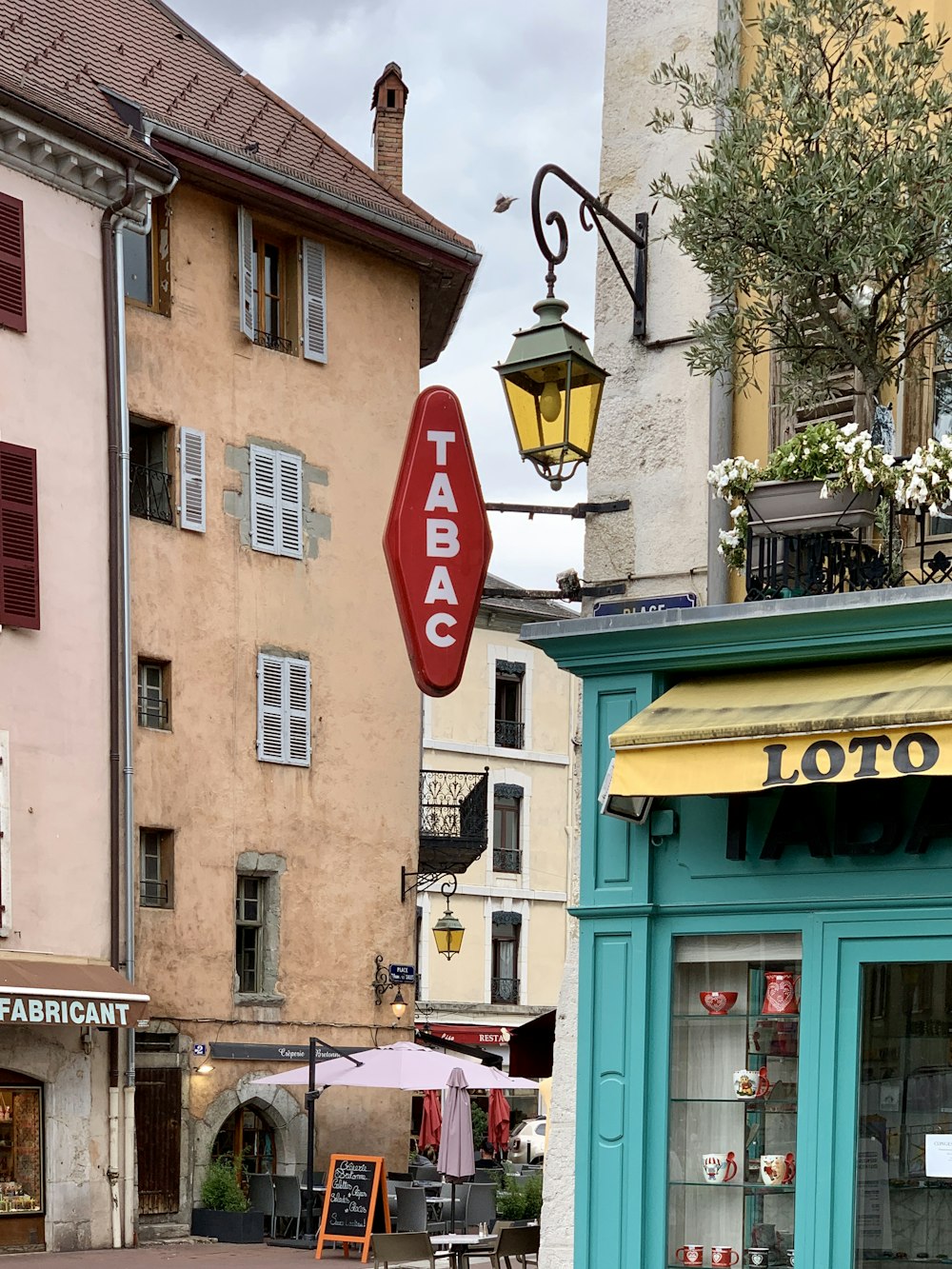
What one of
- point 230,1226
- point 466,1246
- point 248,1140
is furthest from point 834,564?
point 248,1140

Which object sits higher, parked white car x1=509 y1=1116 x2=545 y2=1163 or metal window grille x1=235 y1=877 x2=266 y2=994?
metal window grille x1=235 y1=877 x2=266 y2=994

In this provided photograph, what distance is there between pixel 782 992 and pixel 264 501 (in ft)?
60.5

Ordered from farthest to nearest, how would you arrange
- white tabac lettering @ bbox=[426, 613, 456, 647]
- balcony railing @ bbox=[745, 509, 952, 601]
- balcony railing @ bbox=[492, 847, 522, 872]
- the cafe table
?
1. balcony railing @ bbox=[492, 847, 522, 872]
2. the cafe table
3. white tabac lettering @ bbox=[426, 613, 456, 647]
4. balcony railing @ bbox=[745, 509, 952, 601]

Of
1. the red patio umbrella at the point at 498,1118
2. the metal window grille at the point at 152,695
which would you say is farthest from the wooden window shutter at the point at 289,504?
the red patio umbrella at the point at 498,1118

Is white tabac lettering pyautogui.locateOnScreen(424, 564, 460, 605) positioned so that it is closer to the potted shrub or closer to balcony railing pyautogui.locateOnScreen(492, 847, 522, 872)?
the potted shrub

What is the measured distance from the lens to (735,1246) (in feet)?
29.5

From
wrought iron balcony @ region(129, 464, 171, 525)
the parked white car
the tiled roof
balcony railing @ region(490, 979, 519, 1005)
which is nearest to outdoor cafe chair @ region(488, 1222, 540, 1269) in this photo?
wrought iron balcony @ region(129, 464, 171, 525)

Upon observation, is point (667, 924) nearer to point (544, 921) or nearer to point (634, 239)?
→ point (634, 239)

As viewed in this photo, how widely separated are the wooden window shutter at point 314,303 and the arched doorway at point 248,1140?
9856 millimetres

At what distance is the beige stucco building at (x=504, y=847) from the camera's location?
46.0 meters

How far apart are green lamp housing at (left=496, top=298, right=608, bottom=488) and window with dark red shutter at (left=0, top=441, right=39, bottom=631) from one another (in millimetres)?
13522

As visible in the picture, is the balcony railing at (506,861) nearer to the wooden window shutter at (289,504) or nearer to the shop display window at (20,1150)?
the wooden window shutter at (289,504)

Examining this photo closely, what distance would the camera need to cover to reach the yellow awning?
8039mm

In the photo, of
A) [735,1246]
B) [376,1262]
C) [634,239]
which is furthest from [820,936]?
[376,1262]
